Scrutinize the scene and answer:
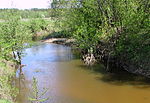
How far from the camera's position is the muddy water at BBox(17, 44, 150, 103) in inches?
654

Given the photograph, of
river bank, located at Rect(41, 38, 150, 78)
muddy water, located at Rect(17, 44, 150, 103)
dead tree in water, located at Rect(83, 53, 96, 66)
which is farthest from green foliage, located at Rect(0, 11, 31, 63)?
river bank, located at Rect(41, 38, 150, 78)

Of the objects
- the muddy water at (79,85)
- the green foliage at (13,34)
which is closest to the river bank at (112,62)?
the muddy water at (79,85)

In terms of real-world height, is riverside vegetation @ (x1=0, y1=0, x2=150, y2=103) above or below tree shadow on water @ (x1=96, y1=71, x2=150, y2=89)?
above

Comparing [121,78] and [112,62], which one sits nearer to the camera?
[121,78]

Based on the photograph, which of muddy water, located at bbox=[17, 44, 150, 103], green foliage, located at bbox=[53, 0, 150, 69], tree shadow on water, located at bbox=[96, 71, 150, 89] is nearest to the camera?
muddy water, located at bbox=[17, 44, 150, 103]

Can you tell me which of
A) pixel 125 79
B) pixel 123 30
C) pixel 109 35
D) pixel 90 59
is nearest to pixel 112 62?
pixel 90 59

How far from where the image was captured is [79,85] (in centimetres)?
1953

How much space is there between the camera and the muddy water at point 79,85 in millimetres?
16609

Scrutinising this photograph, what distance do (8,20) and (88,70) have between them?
9.48 metres

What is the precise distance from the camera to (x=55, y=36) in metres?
50.9

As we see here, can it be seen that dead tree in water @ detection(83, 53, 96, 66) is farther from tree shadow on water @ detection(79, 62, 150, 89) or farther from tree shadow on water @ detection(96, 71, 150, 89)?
tree shadow on water @ detection(96, 71, 150, 89)

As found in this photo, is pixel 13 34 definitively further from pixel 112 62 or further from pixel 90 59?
pixel 112 62

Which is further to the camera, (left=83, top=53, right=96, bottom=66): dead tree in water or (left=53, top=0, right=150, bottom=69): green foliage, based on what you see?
(left=83, top=53, right=96, bottom=66): dead tree in water

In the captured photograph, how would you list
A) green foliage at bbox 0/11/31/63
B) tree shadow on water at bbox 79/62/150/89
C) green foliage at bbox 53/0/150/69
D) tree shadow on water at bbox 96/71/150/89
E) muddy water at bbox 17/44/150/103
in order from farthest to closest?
green foliage at bbox 0/11/31/63 < green foliage at bbox 53/0/150/69 < tree shadow on water at bbox 79/62/150/89 < tree shadow on water at bbox 96/71/150/89 < muddy water at bbox 17/44/150/103
